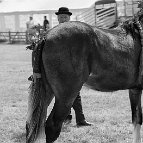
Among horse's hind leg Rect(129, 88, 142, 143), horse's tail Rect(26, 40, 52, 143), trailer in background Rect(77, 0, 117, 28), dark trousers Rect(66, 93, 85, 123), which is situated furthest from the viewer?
trailer in background Rect(77, 0, 117, 28)

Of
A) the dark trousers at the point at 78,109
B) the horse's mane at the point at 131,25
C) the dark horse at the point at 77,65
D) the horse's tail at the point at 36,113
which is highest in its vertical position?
the horse's mane at the point at 131,25

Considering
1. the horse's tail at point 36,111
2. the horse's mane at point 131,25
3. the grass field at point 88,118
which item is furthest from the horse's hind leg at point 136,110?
the horse's tail at point 36,111

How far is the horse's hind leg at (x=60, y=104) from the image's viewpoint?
3857mm

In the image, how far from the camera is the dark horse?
12.6 ft

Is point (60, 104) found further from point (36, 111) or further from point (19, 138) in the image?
point (19, 138)

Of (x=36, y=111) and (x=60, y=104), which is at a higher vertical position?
(x=60, y=104)

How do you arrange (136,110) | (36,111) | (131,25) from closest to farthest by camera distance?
1. (36,111)
2. (131,25)
3. (136,110)

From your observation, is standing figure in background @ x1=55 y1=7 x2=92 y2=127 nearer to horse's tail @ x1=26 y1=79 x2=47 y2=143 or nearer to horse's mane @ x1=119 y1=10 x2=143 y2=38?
horse's mane @ x1=119 y1=10 x2=143 y2=38

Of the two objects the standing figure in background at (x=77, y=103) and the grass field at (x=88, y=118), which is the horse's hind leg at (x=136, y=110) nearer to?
the grass field at (x=88, y=118)

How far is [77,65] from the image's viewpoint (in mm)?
3854

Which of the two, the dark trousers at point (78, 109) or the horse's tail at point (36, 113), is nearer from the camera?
the horse's tail at point (36, 113)

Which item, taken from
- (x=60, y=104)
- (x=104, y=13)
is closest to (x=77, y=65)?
(x=60, y=104)

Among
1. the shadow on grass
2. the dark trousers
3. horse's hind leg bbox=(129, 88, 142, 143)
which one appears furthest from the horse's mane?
the shadow on grass

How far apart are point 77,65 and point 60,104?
48 centimetres
